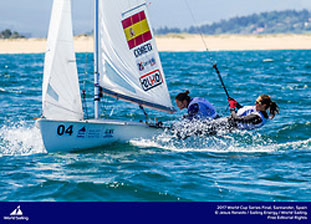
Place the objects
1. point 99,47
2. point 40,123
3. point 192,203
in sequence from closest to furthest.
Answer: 1. point 192,203
2. point 40,123
3. point 99,47

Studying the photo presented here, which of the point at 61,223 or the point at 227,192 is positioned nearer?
the point at 61,223

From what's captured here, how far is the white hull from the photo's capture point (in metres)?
7.45

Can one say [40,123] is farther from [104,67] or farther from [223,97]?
[223,97]

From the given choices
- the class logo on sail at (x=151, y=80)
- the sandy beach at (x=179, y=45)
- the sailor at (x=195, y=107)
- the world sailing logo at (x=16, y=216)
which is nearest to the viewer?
the world sailing logo at (x=16, y=216)

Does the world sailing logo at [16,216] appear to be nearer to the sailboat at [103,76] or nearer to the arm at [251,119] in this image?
the sailboat at [103,76]

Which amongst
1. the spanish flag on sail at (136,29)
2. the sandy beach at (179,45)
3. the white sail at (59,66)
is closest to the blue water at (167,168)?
the white sail at (59,66)

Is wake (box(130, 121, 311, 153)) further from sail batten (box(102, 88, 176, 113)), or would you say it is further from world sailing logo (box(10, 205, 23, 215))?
world sailing logo (box(10, 205, 23, 215))

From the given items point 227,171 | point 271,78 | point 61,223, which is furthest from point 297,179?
point 271,78

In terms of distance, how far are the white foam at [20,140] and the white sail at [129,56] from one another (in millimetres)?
1564

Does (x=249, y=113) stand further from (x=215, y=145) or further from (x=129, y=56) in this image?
(x=129, y=56)

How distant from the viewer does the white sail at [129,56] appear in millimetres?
7805

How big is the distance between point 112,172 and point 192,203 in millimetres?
1643

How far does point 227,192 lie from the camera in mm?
5711

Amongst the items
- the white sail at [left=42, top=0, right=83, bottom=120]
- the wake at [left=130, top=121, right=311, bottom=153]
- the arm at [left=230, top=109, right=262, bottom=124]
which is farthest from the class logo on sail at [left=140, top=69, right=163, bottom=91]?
the arm at [left=230, top=109, right=262, bottom=124]
